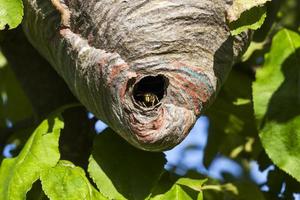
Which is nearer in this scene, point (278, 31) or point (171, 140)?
point (171, 140)

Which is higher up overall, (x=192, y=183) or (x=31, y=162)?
(x=31, y=162)

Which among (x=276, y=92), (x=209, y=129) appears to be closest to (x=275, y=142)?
(x=276, y=92)

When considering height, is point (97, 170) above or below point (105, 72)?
below

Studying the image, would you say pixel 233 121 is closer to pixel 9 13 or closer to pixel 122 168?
pixel 122 168

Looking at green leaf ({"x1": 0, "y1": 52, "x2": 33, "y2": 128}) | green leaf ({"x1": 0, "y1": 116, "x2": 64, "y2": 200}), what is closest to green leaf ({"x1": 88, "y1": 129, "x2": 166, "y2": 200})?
green leaf ({"x1": 0, "y1": 116, "x2": 64, "y2": 200})

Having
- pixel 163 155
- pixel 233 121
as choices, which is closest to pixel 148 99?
pixel 163 155

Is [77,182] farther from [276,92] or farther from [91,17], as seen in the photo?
[276,92]

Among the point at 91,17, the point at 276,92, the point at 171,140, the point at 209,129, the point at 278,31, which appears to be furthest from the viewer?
the point at 209,129
